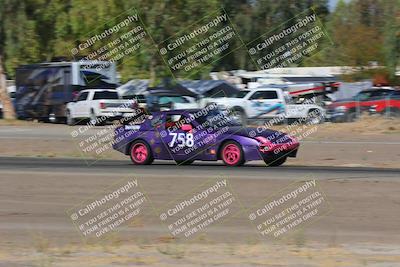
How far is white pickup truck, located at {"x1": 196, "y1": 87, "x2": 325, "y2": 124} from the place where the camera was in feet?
117

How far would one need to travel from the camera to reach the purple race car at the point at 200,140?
756 inches

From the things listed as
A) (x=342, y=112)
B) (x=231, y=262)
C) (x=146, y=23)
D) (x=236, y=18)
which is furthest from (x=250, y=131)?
(x=236, y=18)

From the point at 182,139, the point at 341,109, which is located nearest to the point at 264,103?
the point at 341,109

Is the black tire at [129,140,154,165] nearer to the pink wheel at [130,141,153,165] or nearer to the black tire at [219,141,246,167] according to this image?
the pink wheel at [130,141,153,165]

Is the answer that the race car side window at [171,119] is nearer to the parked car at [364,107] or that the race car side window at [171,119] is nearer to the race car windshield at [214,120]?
the race car windshield at [214,120]

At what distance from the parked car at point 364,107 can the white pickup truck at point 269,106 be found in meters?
0.61

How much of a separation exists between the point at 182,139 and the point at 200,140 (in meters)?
0.44

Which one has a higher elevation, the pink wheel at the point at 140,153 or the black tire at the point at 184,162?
the pink wheel at the point at 140,153

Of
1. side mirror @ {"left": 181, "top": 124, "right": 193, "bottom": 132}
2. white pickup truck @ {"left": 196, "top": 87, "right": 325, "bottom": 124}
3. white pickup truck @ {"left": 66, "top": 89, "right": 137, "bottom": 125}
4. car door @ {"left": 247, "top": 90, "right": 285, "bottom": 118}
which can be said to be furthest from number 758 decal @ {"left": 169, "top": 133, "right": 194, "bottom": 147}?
car door @ {"left": 247, "top": 90, "right": 285, "bottom": 118}

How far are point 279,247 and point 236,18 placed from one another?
63502 millimetres

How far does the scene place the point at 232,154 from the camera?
63.8 ft

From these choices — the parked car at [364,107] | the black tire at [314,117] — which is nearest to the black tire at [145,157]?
the black tire at [314,117]

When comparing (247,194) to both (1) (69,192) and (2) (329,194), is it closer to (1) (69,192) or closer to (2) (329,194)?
(2) (329,194)

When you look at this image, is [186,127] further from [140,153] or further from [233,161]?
[140,153]
